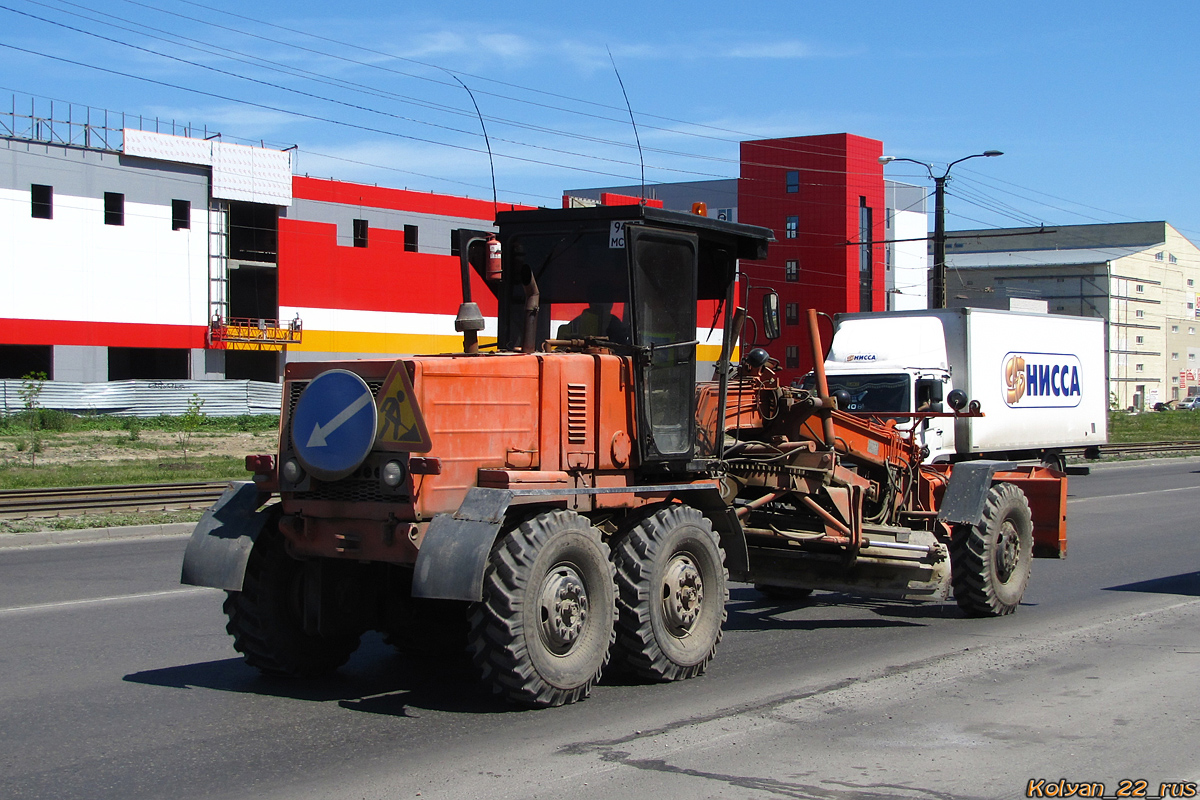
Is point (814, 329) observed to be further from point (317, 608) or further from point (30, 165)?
point (30, 165)

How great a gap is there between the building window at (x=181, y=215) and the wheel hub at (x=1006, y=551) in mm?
43940

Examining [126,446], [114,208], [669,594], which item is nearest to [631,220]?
[669,594]

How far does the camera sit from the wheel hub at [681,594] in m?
7.44

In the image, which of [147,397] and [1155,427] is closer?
[147,397]

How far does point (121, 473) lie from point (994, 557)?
21.9 m

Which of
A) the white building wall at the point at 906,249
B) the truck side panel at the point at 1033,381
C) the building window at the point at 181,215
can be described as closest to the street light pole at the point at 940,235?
the truck side panel at the point at 1033,381

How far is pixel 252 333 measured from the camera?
4947 centimetres

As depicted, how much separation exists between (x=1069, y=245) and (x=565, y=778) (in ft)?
354

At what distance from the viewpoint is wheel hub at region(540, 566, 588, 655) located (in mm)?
6551

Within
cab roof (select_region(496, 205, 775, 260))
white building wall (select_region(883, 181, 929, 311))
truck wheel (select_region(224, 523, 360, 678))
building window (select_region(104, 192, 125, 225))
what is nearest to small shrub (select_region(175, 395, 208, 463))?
building window (select_region(104, 192, 125, 225))

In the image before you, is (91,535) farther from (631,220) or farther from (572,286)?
(631,220)

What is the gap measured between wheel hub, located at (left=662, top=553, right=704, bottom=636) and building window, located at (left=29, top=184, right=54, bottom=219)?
4341 centimetres

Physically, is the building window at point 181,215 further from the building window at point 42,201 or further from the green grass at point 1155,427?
the green grass at point 1155,427

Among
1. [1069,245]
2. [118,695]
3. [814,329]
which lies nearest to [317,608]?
[118,695]
